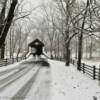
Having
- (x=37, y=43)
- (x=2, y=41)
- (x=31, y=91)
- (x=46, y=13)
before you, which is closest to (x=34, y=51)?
(x=37, y=43)

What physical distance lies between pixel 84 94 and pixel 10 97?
421 cm

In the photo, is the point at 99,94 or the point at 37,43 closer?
the point at 99,94

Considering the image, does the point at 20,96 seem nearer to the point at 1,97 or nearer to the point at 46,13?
the point at 1,97

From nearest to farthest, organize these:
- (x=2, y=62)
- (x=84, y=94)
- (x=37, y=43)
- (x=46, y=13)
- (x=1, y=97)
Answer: (x=1, y=97), (x=84, y=94), (x=2, y=62), (x=46, y=13), (x=37, y=43)

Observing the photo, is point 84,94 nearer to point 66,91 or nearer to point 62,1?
point 66,91

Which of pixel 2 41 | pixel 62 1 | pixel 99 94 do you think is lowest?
pixel 99 94

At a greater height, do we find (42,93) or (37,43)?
(37,43)

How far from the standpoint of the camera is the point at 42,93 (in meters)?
A: 10.8

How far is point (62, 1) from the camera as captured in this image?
2947 centimetres

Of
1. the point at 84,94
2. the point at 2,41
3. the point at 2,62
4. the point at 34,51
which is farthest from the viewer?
the point at 34,51

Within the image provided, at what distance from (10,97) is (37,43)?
48944 millimetres

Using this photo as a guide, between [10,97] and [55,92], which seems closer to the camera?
[10,97]

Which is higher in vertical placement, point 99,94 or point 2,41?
point 2,41

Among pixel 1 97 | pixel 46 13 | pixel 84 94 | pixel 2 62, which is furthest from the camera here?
pixel 46 13
